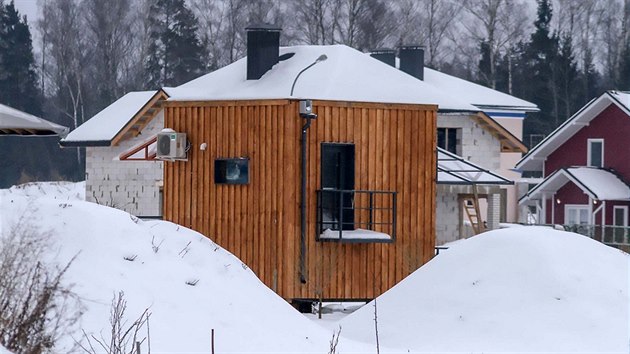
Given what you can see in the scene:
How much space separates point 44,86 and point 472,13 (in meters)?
22.5

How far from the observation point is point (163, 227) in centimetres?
1489

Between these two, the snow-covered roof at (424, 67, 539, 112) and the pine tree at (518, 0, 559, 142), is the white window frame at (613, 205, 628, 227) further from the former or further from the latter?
the pine tree at (518, 0, 559, 142)

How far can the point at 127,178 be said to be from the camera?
3862cm

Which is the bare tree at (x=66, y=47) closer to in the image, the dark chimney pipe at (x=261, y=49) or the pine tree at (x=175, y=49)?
the pine tree at (x=175, y=49)

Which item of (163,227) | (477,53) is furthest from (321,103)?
(477,53)

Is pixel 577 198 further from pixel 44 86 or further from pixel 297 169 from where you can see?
pixel 44 86

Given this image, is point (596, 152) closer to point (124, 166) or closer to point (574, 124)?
point (574, 124)

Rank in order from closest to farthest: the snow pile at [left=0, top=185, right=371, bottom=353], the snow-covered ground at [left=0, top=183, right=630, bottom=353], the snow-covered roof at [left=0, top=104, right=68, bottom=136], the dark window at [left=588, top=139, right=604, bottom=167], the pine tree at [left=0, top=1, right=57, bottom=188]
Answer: the snow pile at [left=0, top=185, right=371, bottom=353]
the snow-covered ground at [left=0, top=183, right=630, bottom=353]
the snow-covered roof at [left=0, top=104, right=68, bottom=136]
the dark window at [left=588, top=139, right=604, bottom=167]
the pine tree at [left=0, top=1, right=57, bottom=188]

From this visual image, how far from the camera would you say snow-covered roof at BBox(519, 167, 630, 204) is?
4441cm

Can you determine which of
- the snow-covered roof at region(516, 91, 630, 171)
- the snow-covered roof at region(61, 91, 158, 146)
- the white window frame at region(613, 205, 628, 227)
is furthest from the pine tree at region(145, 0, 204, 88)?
the white window frame at region(613, 205, 628, 227)

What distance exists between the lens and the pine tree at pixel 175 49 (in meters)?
66.5

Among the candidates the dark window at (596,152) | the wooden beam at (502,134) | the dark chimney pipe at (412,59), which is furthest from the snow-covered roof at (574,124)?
the wooden beam at (502,134)

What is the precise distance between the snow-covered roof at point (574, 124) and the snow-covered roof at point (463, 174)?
1267cm

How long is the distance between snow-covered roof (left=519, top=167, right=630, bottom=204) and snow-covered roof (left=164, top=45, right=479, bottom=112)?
20.0 metres
